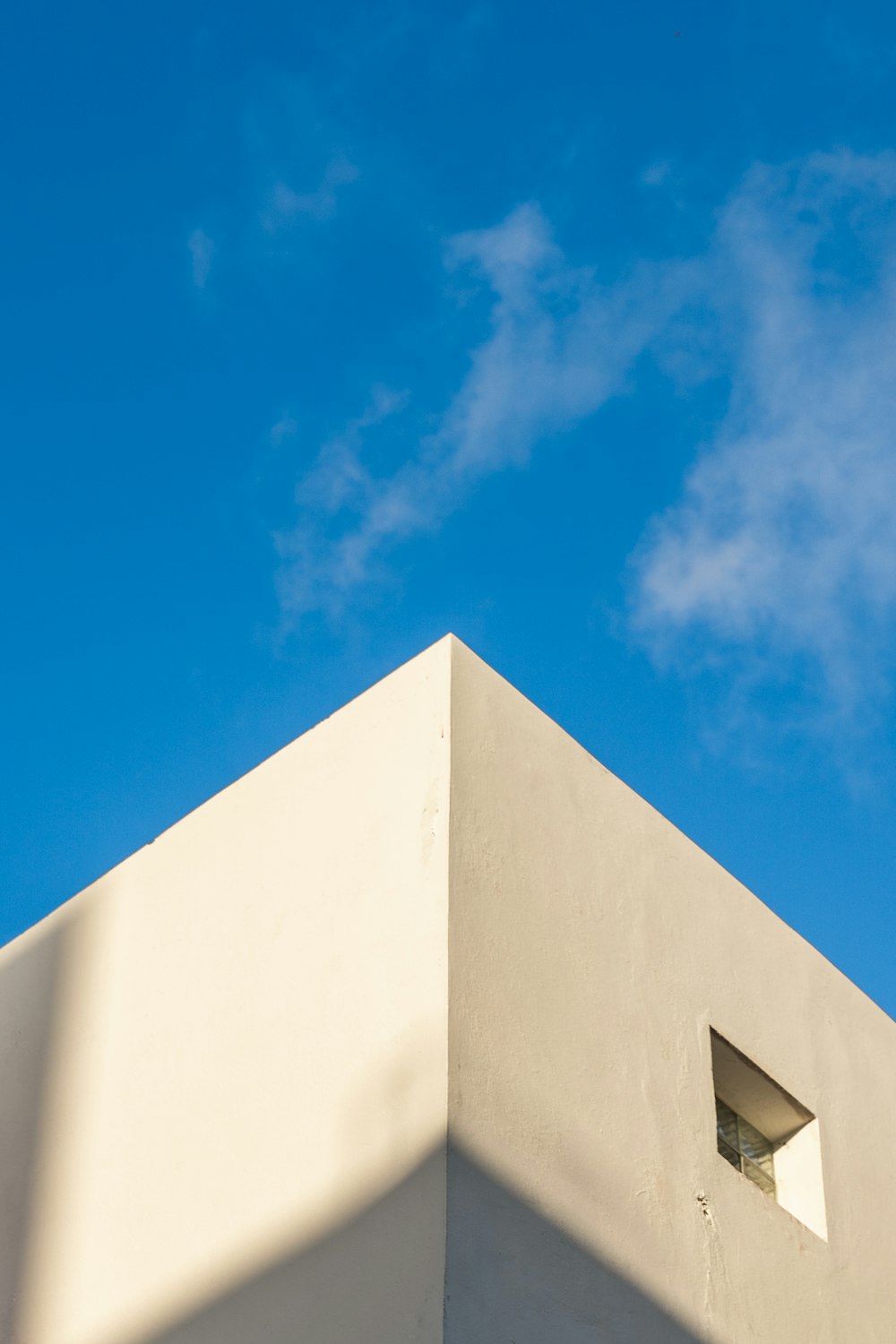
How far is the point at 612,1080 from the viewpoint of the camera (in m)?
5.65

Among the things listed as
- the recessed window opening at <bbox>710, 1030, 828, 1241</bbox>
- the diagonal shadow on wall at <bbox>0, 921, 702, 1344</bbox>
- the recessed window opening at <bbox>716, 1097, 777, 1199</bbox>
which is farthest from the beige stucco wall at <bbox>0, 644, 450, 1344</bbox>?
the recessed window opening at <bbox>716, 1097, 777, 1199</bbox>

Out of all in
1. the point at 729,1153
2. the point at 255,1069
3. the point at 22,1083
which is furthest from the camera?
the point at 22,1083

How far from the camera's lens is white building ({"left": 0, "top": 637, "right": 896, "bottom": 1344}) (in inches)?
194

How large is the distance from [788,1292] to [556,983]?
1.80m

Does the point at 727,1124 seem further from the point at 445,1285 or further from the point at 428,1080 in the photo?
the point at 445,1285

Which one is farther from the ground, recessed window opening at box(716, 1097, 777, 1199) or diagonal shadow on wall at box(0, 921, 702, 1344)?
recessed window opening at box(716, 1097, 777, 1199)

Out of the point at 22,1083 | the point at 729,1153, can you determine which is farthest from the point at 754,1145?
the point at 22,1083

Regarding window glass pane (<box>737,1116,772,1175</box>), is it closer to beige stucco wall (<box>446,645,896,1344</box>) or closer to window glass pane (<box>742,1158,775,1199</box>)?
window glass pane (<box>742,1158,775,1199</box>)

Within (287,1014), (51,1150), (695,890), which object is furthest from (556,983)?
(51,1150)

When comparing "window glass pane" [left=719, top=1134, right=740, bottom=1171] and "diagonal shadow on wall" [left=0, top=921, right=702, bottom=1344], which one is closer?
"diagonal shadow on wall" [left=0, top=921, right=702, bottom=1344]

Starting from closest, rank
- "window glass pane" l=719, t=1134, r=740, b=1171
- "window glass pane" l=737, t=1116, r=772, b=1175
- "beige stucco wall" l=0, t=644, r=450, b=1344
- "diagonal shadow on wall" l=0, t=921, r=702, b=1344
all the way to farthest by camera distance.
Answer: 1. "diagonal shadow on wall" l=0, t=921, r=702, b=1344
2. "beige stucco wall" l=0, t=644, r=450, b=1344
3. "window glass pane" l=719, t=1134, r=740, b=1171
4. "window glass pane" l=737, t=1116, r=772, b=1175

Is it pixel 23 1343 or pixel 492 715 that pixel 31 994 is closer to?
pixel 23 1343

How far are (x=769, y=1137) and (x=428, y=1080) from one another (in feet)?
9.51

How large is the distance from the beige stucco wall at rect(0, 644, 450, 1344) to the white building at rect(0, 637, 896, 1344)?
0.04ft
